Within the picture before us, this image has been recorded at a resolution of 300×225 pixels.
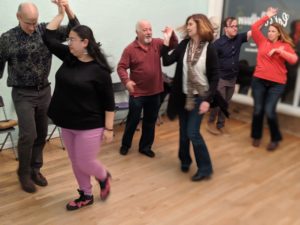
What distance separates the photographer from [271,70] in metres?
4.01

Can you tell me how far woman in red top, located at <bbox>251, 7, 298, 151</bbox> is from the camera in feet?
12.8

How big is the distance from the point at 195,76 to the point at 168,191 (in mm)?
1032

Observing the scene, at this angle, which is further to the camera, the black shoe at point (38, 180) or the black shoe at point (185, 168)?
the black shoe at point (185, 168)

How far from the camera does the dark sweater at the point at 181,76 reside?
10.0ft

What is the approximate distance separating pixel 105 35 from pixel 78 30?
2.26 metres

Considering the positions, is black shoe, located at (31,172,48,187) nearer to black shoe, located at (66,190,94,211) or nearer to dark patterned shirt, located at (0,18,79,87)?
black shoe, located at (66,190,94,211)

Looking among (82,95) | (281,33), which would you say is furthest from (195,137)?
(281,33)

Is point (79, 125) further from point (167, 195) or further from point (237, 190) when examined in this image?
point (237, 190)

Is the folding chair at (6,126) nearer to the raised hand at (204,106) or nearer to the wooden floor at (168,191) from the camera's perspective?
the wooden floor at (168,191)

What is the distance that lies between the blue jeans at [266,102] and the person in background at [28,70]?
2304 mm

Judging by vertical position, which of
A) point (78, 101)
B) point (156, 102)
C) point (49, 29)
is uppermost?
point (49, 29)

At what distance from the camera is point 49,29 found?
258 cm

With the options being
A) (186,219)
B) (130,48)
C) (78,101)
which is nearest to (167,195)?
(186,219)

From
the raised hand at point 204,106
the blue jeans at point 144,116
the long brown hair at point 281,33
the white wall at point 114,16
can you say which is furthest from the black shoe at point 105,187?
the long brown hair at point 281,33
